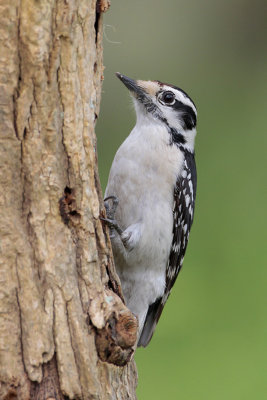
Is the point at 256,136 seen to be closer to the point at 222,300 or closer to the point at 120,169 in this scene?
the point at 222,300

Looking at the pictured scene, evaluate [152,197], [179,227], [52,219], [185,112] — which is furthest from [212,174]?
[52,219]

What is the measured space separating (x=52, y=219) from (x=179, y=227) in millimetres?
1739

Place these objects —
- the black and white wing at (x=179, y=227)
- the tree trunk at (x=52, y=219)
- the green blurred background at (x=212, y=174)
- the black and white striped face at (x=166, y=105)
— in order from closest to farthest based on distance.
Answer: the tree trunk at (x=52, y=219)
the black and white wing at (x=179, y=227)
the black and white striped face at (x=166, y=105)
the green blurred background at (x=212, y=174)

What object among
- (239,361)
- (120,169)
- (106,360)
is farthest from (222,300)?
(106,360)

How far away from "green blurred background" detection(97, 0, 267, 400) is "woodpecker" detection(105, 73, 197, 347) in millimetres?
753

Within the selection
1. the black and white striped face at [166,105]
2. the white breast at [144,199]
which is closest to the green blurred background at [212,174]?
the black and white striped face at [166,105]

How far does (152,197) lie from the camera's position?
443 cm

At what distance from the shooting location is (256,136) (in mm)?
7738

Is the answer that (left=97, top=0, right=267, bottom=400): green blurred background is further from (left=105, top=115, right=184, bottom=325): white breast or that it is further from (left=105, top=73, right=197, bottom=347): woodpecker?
(left=105, top=115, right=184, bottom=325): white breast

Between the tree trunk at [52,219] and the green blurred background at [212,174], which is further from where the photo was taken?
the green blurred background at [212,174]

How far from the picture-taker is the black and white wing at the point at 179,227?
4566mm

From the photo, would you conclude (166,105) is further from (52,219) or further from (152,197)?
(52,219)

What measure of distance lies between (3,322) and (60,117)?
84cm

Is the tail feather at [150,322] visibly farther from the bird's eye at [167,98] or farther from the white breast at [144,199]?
the bird's eye at [167,98]
